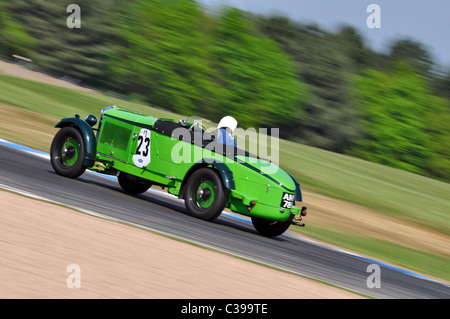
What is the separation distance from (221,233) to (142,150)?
1.89 metres

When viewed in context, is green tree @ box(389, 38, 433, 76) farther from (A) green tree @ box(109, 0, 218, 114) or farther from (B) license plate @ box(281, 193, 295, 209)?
(B) license plate @ box(281, 193, 295, 209)

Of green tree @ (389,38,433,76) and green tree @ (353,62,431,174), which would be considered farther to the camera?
green tree @ (389,38,433,76)

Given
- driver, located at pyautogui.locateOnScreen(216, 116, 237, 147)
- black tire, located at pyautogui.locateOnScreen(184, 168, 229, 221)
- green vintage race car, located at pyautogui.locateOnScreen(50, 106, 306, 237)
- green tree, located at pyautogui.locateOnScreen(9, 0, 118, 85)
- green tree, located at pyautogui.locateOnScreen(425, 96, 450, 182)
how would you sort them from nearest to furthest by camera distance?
black tire, located at pyautogui.locateOnScreen(184, 168, 229, 221) → green vintage race car, located at pyautogui.locateOnScreen(50, 106, 306, 237) → driver, located at pyautogui.locateOnScreen(216, 116, 237, 147) → green tree, located at pyautogui.locateOnScreen(9, 0, 118, 85) → green tree, located at pyautogui.locateOnScreen(425, 96, 450, 182)

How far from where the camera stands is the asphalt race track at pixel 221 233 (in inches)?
306

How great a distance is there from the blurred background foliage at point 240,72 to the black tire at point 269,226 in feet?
172

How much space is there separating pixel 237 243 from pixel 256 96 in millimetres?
60145

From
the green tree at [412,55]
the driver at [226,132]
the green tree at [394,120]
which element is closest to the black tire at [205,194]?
the driver at [226,132]

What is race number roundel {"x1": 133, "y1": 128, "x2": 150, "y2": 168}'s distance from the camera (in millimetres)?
9656

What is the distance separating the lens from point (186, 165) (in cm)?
930

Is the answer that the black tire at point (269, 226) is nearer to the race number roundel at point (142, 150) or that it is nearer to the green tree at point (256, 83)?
the race number roundel at point (142, 150)

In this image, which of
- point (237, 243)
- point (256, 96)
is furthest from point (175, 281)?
point (256, 96)

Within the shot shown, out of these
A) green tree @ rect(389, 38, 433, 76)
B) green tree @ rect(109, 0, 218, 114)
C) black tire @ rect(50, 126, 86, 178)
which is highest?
green tree @ rect(389, 38, 433, 76)

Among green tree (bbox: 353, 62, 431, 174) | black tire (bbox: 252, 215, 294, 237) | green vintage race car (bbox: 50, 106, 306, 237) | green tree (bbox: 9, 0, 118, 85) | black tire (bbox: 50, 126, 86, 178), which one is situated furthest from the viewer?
green tree (bbox: 353, 62, 431, 174)

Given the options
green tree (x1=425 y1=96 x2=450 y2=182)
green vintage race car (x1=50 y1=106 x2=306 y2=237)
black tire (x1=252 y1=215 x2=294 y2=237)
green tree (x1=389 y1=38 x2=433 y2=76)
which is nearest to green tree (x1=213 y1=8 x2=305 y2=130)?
green tree (x1=425 y1=96 x2=450 y2=182)
